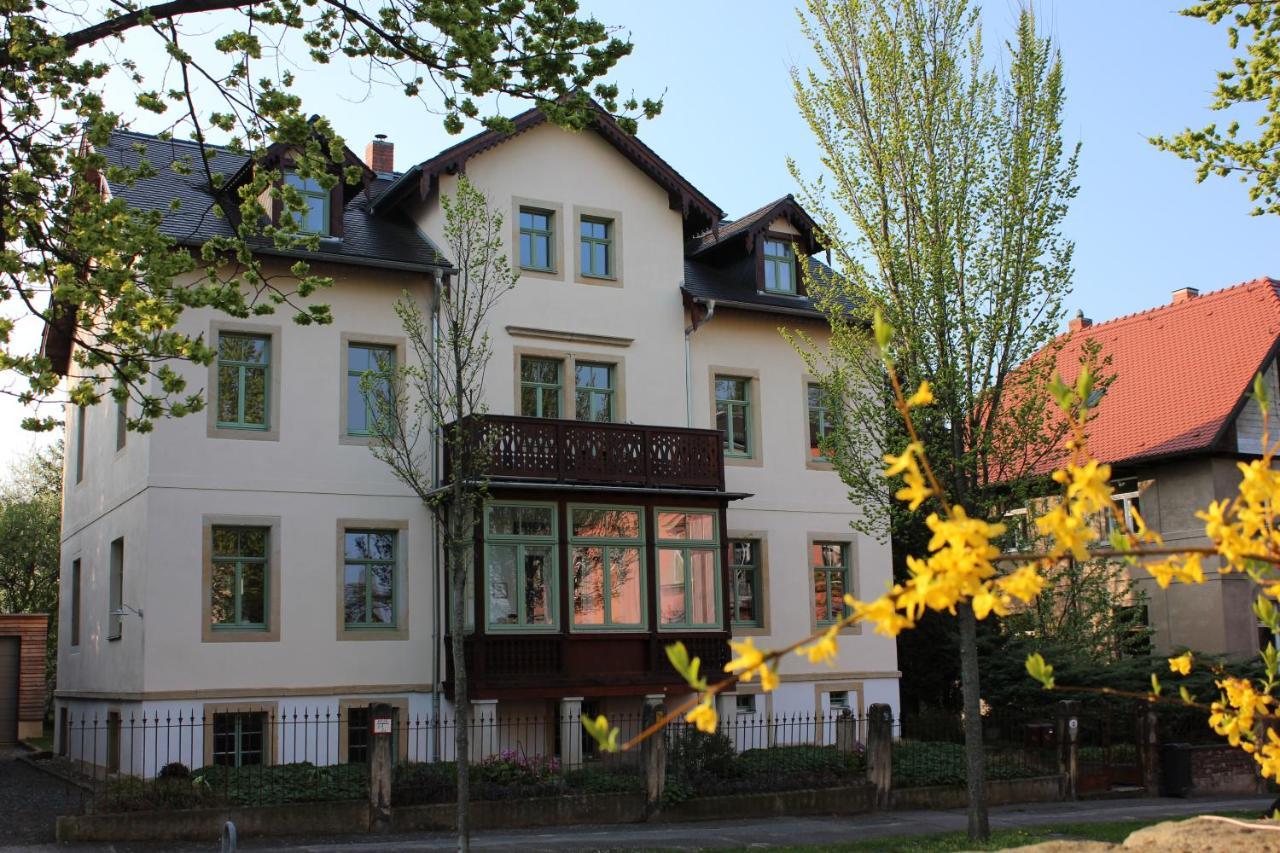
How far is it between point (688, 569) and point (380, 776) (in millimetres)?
8582

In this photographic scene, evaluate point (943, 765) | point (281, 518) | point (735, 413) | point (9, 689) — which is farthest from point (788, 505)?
point (9, 689)

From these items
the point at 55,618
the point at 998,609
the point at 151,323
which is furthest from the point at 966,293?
the point at 55,618

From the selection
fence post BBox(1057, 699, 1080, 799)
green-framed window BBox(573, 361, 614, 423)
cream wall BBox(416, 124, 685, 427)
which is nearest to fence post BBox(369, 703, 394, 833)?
cream wall BBox(416, 124, 685, 427)

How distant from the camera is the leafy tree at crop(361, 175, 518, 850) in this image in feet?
52.6

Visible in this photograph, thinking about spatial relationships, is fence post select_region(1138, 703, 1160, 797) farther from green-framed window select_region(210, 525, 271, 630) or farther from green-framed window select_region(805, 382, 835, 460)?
green-framed window select_region(210, 525, 271, 630)

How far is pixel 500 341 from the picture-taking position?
2400 centimetres

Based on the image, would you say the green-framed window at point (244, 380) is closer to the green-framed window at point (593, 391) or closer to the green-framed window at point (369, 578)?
the green-framed window at point (369, 578)

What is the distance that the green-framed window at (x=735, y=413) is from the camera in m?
26.6

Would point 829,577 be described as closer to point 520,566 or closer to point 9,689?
point 520,566

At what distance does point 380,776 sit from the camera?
16.9 m

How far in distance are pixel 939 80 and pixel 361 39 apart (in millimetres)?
8498

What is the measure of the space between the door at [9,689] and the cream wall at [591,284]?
14826 millimetres

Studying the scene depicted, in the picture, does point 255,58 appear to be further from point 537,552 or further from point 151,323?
point 537,552

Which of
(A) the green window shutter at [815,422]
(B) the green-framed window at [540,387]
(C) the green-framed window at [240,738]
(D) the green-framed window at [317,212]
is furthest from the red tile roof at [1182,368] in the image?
(C) the green-framed window at [240,738]
